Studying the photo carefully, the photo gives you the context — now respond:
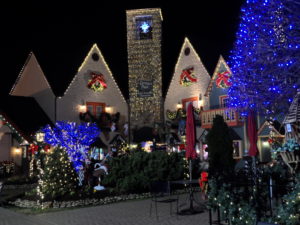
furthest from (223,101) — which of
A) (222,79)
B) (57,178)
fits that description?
(57,178)

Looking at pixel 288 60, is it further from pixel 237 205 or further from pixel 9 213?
pixel 9 213

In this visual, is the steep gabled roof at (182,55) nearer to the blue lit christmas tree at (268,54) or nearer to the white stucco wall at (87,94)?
the white stucco wall at (87,94)

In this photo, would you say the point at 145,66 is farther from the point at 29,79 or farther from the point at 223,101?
the point at 29,79

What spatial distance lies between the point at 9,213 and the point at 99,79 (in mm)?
19525

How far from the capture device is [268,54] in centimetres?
1260

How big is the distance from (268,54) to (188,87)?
54.1 feet

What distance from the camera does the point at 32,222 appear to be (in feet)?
34.6

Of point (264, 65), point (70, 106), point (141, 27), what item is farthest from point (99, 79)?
point (264, 65)

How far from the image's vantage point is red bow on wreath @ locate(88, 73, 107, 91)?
30.4 meters

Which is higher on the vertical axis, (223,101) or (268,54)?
(223,101)

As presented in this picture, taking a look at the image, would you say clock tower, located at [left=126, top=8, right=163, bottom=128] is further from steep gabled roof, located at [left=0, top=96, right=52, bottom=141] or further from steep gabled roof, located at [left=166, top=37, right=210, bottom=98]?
steep gabled roof, located at [left=0, top=96, right=52, bottom=141]

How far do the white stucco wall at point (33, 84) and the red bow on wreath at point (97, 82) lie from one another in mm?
3425

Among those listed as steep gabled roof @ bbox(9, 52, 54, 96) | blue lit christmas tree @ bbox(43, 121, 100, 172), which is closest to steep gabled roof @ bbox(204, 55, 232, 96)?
blue lit christmas tree @ bbox(43, 121, 100, 172)

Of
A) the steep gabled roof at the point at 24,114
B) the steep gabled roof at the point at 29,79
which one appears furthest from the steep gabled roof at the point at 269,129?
the steep gabled roof at the point at 29,79
